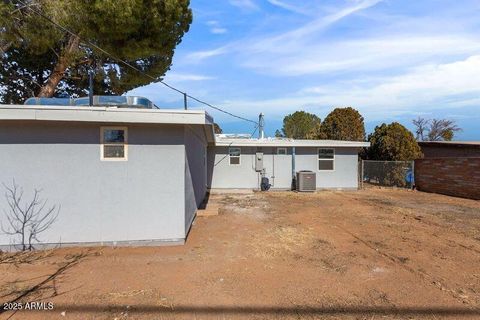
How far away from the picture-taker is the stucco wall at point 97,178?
5.70 m

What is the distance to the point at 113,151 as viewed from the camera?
19.6ft

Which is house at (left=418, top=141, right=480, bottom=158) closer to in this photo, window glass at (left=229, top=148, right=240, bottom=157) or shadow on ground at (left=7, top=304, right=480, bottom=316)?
window glass at (left=229, top=148, right=240, bottom=157)

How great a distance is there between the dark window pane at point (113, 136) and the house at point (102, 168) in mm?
17

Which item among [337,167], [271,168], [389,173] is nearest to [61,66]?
[271,168]

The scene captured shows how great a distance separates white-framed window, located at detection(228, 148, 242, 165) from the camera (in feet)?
50.6

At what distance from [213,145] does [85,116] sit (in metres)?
9.38

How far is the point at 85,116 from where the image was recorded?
555 centimetres

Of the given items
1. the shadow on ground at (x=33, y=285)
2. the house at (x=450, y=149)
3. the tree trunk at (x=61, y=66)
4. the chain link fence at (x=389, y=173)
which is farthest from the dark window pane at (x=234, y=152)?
the house at (x=450, y=149)

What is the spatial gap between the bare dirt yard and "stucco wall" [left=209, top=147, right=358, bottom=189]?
736 centimetres

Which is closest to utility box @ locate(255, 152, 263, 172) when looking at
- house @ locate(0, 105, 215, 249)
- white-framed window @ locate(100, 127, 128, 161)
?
house @ locate(0, 105, 215, 249)

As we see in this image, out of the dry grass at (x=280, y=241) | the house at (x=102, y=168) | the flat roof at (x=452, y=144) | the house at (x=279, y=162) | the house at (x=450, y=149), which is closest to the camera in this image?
the house at (x=102, y=168)

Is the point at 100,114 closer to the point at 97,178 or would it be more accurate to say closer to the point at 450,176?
the point at 97,178

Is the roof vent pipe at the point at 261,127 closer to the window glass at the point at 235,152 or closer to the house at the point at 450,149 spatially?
the window glass at the point at 235,152

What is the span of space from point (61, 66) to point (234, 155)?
7.78 meters
